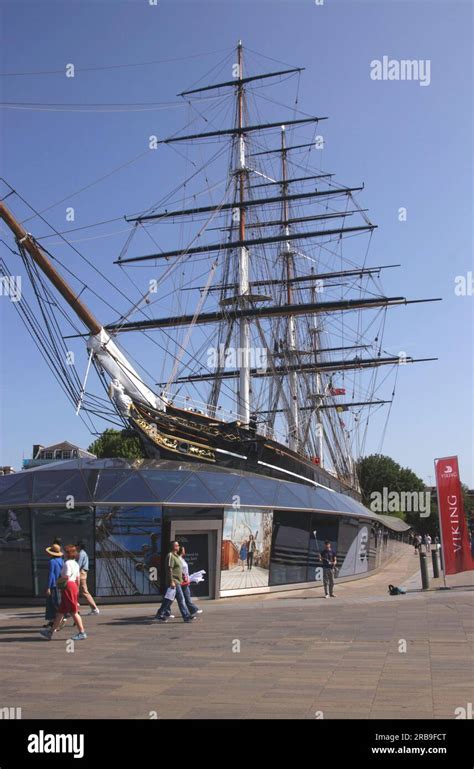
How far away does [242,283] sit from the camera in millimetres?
39438

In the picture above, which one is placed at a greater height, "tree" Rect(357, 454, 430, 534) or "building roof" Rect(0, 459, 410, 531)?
"tree" Rect(357, 454, 430, 534)

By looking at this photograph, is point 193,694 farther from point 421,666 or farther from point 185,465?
point 185,465

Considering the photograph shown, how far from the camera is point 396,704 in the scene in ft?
22.6

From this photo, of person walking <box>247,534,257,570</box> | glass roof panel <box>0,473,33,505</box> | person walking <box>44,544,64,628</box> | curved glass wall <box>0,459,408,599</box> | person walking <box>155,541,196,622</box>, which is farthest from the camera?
person walking <box>247,534,257,570</box>

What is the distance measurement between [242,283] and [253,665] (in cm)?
3164

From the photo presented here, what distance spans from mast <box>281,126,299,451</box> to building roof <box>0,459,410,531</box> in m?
20.3

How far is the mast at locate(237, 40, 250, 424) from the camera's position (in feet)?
116

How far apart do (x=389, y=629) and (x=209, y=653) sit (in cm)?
328

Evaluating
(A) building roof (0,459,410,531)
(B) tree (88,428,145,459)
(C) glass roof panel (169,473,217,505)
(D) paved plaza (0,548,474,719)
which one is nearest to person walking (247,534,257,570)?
(A) building roof (0,459,410,531)

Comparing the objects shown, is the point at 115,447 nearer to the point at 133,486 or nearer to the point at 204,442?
the point at 204,442

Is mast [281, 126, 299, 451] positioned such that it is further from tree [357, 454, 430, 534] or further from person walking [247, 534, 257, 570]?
tree [357, 454, 430, 534]

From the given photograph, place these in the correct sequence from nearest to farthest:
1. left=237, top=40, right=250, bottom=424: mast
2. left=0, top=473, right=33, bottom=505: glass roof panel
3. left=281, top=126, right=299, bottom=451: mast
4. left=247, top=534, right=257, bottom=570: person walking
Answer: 1. left=0, top=473, right=33, bottom=505: glass roof panel
2. left=247, top=534, right=257, bottom=570: person walking
3. left=237, top=40, right=250, bottom=424: mast
4. left=281, top=126, right=299, bottom=451: mast

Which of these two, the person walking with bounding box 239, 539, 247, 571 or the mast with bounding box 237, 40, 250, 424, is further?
the mast with bounding box 237, 40, 250, 424
